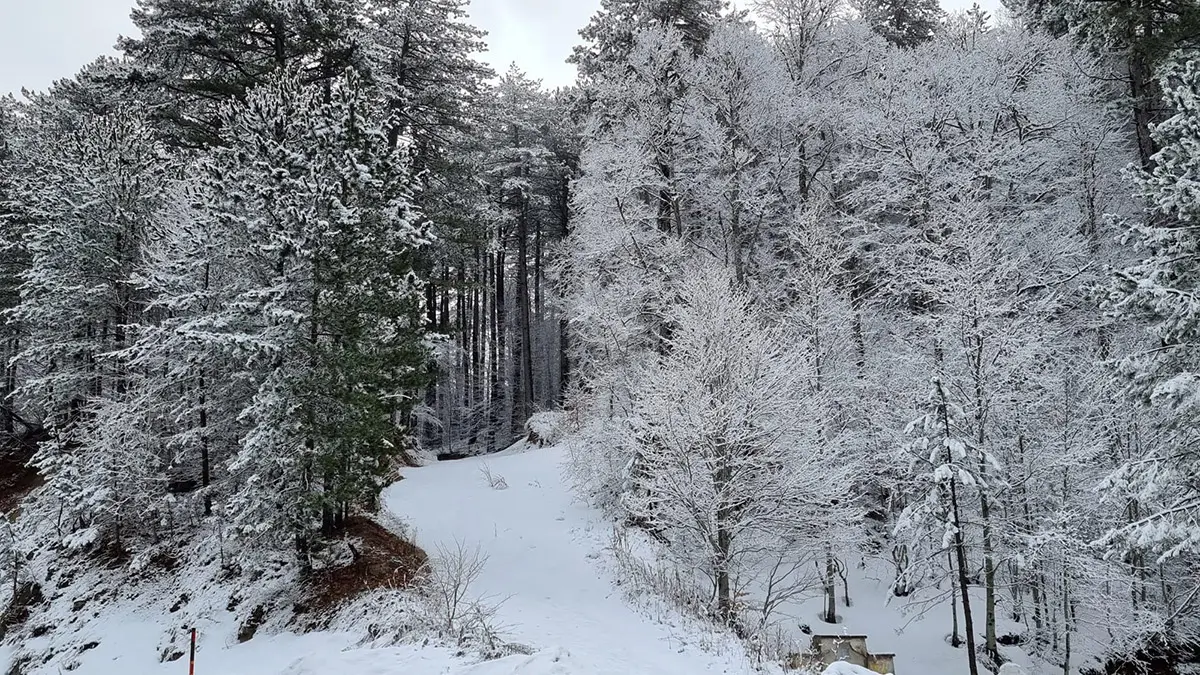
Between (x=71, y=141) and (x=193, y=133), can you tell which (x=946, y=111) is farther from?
(x=71, y=141)

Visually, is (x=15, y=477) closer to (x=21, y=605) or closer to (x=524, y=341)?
(x=21, y=605)

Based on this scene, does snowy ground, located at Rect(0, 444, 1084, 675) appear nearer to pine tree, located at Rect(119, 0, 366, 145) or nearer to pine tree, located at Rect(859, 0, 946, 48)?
pine tree, located at Rect(119, 0, 366, 145)

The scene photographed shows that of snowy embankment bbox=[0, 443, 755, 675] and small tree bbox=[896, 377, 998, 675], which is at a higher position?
small tree bbox=[896, 377, 998, 675]

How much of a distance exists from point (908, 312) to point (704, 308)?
6.89 meters

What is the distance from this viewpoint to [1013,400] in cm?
1305

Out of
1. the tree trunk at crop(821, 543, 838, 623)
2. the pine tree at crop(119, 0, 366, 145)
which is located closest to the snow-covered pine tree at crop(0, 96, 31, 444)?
the pine tree at crop(119, 0, 366, 145)

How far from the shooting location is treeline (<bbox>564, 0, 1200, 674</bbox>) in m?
11.4

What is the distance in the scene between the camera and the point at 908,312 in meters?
16.6

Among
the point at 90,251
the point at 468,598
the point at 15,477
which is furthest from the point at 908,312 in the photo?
the point at 15,477

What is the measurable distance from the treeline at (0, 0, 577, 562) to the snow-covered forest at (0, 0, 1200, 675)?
10 cm

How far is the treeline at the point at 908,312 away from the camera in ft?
37.6

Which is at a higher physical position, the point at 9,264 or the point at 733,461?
the point at 9,264

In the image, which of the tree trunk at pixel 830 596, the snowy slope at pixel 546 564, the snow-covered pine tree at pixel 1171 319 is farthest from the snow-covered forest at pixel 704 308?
the snowy slope at pixel 546 564

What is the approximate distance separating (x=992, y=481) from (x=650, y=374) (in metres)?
7.26
